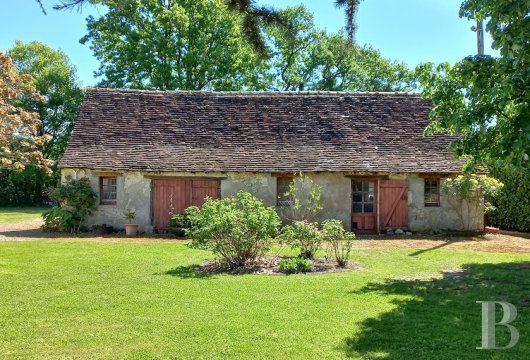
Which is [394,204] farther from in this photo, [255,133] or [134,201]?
[134,201]

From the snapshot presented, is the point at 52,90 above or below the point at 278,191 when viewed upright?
above

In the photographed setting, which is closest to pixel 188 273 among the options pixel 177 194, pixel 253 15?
pixel 253 15

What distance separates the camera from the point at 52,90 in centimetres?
3934

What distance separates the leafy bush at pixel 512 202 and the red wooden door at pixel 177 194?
10.9 meters

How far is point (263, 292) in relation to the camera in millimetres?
8852

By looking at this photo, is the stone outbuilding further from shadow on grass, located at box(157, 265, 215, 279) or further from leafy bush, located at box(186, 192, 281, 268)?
shadow on grass, located at box(157, 265, 215, 279)

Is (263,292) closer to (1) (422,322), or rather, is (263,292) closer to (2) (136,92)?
(1) (422,322)

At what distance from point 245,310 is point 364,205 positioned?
1301 cm

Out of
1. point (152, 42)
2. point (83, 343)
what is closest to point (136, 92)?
point (152, 42)

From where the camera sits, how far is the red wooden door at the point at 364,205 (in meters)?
19.8

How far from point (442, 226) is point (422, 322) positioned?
13.4 metres

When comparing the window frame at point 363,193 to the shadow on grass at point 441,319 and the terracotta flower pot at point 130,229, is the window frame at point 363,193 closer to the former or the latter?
the terracotta flower pot at point 130,229

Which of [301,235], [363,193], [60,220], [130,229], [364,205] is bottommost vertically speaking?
[130,229]

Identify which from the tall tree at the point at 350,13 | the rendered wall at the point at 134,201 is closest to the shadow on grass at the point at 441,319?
the tall tree at the point at 350,13
